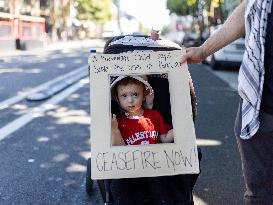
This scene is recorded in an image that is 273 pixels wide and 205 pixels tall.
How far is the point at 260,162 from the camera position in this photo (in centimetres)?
224

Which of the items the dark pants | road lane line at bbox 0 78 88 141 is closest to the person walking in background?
the dark pants

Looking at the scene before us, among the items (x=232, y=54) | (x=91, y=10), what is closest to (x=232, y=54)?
(x=232, y=54)

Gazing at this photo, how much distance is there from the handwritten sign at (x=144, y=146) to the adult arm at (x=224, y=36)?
113mm

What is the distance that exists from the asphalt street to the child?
105 centimetres

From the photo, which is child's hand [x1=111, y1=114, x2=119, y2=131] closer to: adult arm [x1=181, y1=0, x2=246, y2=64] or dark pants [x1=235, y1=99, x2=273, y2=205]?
adult arm [x1=181, y1=0, x2=246, y2=64]

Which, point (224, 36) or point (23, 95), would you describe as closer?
point (224, 36)

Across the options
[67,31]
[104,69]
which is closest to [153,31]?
[104,69]

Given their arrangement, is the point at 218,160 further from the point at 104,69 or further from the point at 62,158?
the point at 104,69

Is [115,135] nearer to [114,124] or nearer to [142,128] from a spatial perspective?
[114,124]

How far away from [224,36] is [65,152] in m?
3.37

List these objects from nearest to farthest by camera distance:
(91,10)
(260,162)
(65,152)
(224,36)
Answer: (260,162) → (224,36) → (65,152) → (91,10)

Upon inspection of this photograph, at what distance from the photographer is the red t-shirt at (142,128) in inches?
118

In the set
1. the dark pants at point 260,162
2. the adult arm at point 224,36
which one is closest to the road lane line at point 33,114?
the adult arm at point 224,36

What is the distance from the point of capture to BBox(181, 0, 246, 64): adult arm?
226cm
